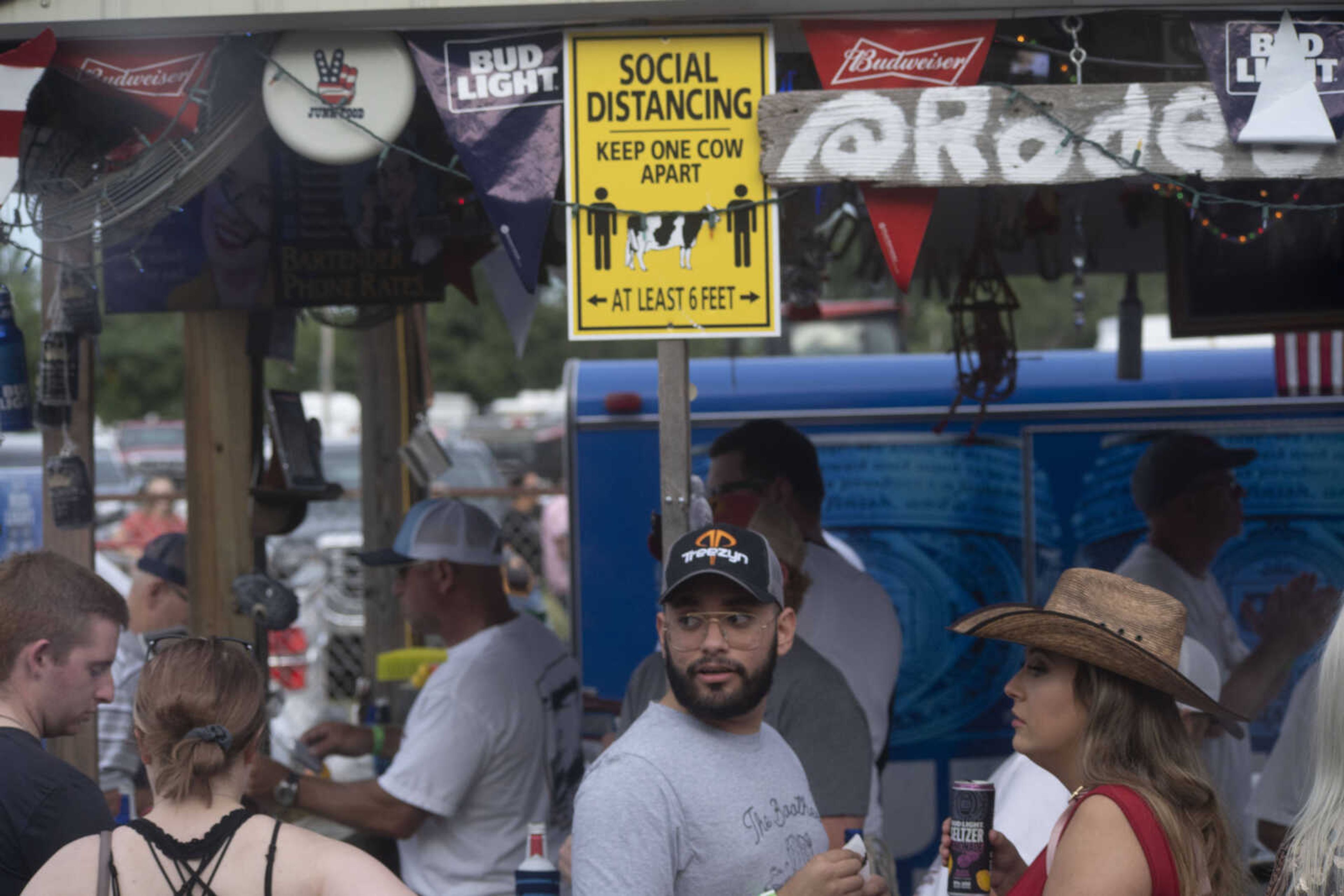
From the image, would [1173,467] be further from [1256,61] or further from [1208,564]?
[1256,61]

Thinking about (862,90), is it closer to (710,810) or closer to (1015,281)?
(710,810)

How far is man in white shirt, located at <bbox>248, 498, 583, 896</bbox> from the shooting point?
3916mm

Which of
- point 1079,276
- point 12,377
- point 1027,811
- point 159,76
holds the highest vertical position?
point 159,76

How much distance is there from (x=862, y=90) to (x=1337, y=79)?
1077mm

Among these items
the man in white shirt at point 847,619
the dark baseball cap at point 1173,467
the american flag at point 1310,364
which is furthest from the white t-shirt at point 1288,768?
the american flag at point 1310,364

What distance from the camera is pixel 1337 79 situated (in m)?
3.16

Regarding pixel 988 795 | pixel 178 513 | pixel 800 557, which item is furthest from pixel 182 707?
pixel 178 513

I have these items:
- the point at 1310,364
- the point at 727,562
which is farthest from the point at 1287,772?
the point at 1310,364

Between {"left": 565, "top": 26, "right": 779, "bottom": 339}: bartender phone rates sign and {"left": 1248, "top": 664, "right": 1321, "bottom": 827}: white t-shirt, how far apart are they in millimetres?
2477

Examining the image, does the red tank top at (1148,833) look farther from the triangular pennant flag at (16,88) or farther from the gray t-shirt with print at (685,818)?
the triangular pennant flag at (16,88)

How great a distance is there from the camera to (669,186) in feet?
10.7

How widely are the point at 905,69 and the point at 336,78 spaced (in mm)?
1348

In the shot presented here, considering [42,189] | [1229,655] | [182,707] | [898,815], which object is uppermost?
[42,189]

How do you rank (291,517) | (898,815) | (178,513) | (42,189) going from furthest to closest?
(178,513) → (898,815) → (291,517) → (42,189)
